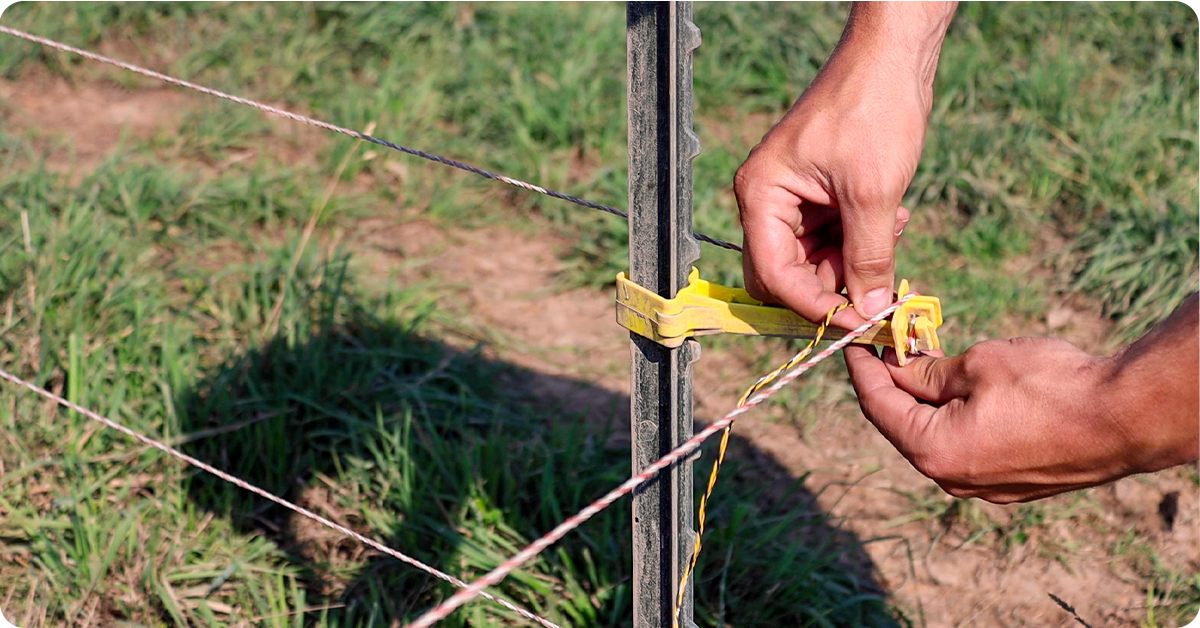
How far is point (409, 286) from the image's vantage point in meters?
2.86

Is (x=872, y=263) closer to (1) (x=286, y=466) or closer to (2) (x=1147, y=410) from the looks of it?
(2) (x=1147, y=410)

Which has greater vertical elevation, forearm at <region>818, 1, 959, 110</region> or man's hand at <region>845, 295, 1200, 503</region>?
forearm at <region>818, 1, 959, 110</region>

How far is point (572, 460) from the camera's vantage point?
2188mm

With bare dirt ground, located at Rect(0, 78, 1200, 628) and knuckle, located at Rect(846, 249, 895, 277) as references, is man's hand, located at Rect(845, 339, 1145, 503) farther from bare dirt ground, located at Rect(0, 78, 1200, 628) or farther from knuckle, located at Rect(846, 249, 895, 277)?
bare dirt ground, located at Rect(0, 78, 1200, 628)

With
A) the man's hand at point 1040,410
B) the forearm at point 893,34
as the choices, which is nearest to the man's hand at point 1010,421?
the man's hand at point 1040,410

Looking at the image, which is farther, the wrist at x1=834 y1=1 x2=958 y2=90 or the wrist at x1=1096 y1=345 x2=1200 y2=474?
the wrist at x1=834 y1=1 x2=958 y2=90

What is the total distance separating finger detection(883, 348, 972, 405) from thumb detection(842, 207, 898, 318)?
0.30 feet

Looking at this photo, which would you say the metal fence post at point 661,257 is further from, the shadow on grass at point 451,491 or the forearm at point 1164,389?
the shadow on grass at point 451,491

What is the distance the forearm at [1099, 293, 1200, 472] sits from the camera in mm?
1050

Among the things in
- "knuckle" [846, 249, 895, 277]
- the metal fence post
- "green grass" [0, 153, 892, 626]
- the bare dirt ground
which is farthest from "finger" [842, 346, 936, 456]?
the bare dirt ground

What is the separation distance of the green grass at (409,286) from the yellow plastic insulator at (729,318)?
0.79 meters

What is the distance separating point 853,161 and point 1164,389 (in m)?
0.43

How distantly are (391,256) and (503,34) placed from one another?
4.42 ft

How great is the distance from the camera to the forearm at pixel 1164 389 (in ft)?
3.44
